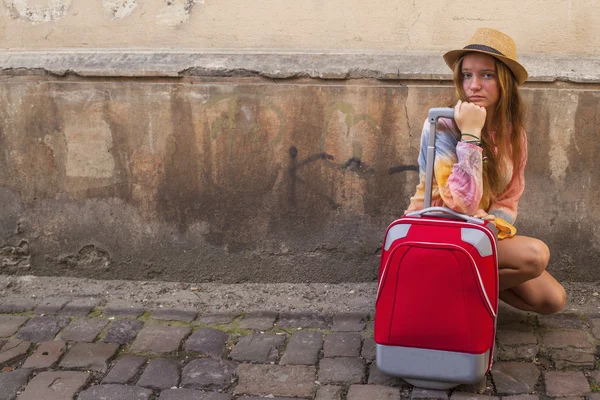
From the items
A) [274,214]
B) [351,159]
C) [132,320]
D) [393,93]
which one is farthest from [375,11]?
[132,320]

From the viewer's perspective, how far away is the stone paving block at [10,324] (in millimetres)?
3851

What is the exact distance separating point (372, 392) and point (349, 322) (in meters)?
0.76

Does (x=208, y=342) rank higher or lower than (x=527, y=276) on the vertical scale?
lower

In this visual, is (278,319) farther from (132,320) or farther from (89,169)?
(89,169)

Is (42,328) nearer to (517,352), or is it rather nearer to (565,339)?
(517,352)

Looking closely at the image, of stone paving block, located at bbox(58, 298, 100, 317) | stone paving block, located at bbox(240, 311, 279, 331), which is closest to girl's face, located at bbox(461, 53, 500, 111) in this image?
stone paving block, located at bbox(240, 311, 279, 331)

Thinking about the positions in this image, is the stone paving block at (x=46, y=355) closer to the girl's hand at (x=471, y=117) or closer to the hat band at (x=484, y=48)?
the girl's hand at (x=471, y=117)

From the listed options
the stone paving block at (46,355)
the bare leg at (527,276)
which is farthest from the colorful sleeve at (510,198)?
the stone paving block at (46,355)

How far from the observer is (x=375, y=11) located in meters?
4.18

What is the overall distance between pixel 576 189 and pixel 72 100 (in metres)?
2.80

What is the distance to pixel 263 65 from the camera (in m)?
4.18

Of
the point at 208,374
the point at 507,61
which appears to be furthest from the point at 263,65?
the point at 208,374

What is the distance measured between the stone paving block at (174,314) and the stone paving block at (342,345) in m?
0.77

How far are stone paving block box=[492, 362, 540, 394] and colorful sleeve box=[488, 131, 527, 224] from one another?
2.07 feet
